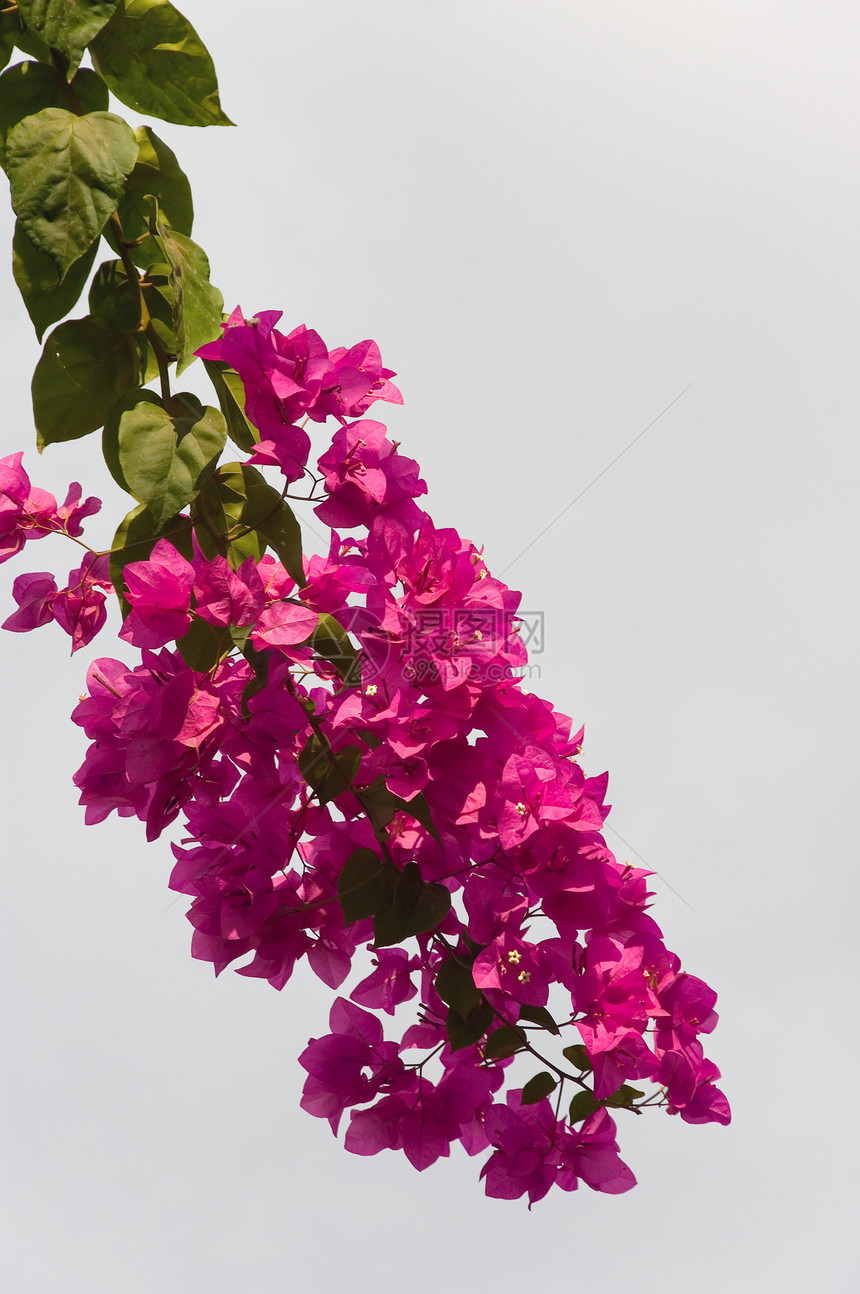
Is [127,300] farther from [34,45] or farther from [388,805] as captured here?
[388,805]

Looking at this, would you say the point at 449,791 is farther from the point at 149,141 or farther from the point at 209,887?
the point at 149,141

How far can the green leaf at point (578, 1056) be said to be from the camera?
0.86 meters

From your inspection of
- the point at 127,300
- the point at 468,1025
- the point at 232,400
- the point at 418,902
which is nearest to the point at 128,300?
the point at 127,300

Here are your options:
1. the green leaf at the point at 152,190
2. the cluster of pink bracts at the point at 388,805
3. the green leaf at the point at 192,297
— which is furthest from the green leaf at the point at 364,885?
the green leaf at the point at 152,190

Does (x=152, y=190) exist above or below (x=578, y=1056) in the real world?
above

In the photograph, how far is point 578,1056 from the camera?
0.86 metres

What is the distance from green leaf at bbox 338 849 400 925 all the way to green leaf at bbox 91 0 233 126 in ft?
1.81

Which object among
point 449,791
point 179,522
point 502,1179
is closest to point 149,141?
point 179,522

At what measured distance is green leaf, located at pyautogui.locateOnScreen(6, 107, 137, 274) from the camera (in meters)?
0.68

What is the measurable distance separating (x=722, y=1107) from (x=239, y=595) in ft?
1.94

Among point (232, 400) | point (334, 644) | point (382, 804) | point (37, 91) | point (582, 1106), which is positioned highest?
point (37, 91)

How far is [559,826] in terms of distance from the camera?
808 mm

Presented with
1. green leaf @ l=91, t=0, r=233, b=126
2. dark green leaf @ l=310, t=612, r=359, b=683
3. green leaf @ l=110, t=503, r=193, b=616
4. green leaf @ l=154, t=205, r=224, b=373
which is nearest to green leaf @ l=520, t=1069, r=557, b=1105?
dark green leaf @ l=310, t=612, r=359, b=683

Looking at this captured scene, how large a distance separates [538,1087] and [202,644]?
44 cm
